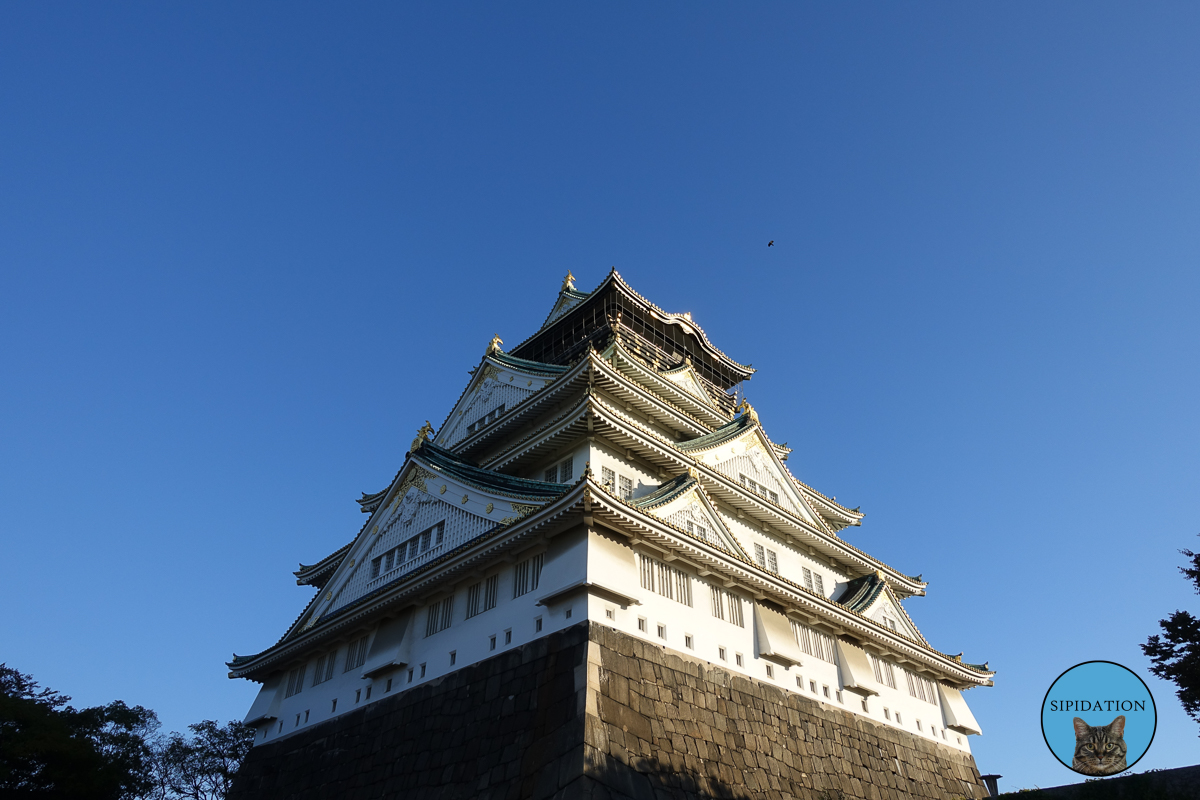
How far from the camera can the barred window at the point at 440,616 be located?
22.3 m

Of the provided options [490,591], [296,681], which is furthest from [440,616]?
[296,681]

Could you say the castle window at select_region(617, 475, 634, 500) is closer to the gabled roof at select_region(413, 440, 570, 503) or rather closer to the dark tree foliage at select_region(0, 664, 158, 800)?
the gabled roof at select_region(413, 440, 570, 503)

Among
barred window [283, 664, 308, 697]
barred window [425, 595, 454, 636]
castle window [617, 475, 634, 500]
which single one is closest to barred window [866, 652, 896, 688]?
castle window [617, 475, 634, 500]

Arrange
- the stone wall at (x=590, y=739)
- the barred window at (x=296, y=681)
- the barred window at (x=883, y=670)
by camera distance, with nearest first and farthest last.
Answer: the stone wall at (x=590, y=739) < the barred window at (x=296, y=681) < the barred window at (x=883, y=670)

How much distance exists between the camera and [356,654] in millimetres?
24656

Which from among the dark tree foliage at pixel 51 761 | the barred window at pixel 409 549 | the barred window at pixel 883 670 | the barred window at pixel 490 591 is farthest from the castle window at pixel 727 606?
the dark tree foliage at pixel 51 761

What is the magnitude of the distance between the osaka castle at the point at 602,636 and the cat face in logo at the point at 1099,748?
677cm

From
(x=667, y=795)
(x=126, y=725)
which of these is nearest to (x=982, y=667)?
(x=667, y=795)

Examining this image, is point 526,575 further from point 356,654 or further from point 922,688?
point 922,688

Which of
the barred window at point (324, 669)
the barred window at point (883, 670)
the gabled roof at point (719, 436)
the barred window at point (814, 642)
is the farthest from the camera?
the gabled roof at point (719, 436)

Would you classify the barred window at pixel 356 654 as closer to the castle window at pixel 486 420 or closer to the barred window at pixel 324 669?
the barred window at pixel 324 669

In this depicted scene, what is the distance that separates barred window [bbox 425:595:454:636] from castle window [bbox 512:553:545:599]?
2.53 meters

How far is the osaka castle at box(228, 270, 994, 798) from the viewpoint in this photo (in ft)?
60.3

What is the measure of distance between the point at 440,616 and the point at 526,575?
355cm
